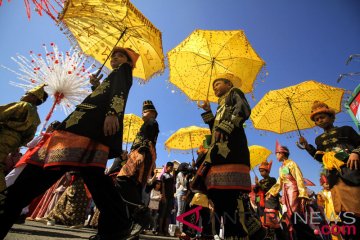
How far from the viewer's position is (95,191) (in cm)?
227

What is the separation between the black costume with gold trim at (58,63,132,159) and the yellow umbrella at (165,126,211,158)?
8410 mm

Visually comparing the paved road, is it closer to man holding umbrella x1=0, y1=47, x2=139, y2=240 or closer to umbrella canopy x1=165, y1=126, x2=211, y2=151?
man holding umbrella x1=0, y1=47, x2=139, y2=240

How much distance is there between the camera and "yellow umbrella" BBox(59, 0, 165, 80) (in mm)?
3535

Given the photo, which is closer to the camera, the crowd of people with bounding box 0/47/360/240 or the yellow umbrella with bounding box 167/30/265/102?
the crowd of people with bounding box 0/47/360/240

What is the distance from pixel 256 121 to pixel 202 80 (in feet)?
9.21

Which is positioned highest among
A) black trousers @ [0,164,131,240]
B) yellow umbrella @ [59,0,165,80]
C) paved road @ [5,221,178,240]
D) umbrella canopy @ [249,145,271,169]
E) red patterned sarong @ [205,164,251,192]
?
umbrella canopy @ [249,145,271,169]

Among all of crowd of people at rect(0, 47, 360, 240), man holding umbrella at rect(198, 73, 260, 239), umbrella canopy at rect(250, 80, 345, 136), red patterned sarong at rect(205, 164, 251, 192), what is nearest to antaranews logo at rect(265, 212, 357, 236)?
crowd of people at rect(0, 47, 360, 240)

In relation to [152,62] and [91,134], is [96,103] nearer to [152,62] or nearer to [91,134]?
[91,134]

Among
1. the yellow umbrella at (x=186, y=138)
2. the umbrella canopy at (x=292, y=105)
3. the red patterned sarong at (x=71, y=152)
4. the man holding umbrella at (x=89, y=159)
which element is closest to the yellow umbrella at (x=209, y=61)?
the umbrella canopy at (x=292, y=105)

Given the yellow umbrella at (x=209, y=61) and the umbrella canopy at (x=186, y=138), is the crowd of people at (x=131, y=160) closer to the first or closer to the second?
the yellow umbrella at (x=209, y=61)

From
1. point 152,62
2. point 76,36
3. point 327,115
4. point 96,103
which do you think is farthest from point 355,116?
point 76,36

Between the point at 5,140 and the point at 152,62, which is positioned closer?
the point at 5,140

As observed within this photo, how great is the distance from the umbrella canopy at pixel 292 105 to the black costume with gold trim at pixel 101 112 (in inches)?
215

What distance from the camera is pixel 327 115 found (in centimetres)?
380
